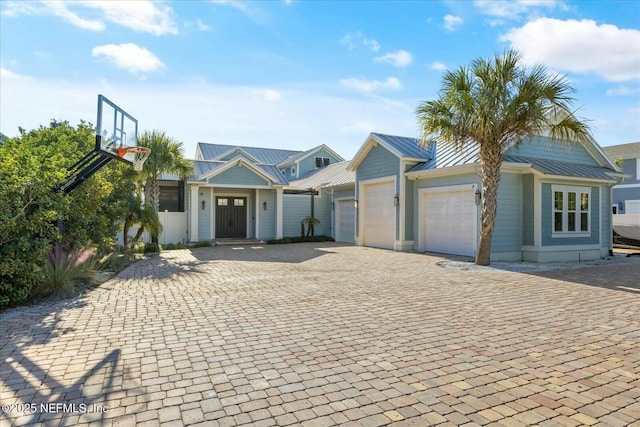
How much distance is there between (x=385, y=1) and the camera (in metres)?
10.9

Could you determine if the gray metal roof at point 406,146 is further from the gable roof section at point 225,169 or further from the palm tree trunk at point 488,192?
the gable roof section at point 225,169

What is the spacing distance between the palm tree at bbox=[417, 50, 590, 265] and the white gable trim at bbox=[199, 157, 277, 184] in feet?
34.3

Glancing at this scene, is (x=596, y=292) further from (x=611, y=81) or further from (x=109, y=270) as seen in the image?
(x=109, y=270)

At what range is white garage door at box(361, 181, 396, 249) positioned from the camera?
17250 millimetres

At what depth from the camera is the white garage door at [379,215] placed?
1725cm

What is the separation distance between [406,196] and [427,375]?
41.7 ft

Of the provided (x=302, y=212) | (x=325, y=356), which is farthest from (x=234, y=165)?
(x=325, y=356)

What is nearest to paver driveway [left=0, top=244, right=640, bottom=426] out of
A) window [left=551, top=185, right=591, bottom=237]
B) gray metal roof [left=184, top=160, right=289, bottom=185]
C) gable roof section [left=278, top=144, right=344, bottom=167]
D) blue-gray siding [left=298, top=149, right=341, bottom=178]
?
window [left=551, top=185, right=591, bottom=237]

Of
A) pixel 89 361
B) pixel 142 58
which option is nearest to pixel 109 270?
pixel 142 58

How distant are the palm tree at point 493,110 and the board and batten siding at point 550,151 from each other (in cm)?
244

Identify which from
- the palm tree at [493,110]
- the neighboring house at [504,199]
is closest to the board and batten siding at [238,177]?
the neighboring house at [504,199]

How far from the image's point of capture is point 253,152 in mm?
33906

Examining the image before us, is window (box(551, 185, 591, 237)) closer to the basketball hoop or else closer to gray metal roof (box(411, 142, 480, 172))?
gray metal roof (box(411, 142, 480, 172))

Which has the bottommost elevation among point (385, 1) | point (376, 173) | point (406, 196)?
point (406, 196)
